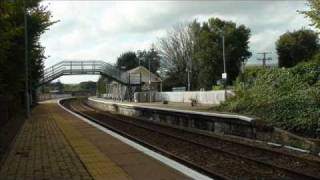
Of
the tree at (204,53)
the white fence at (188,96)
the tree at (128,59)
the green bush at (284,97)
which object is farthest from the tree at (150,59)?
the green bush at (284,97)

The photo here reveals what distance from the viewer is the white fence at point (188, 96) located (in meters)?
58.5

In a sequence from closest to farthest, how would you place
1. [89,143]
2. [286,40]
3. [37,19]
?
[89,143]
[37,19]
[286,40]

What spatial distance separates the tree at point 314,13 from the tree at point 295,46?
6728cm

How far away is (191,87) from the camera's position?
112 m

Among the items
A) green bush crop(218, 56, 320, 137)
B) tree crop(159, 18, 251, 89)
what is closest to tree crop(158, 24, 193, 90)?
tree crop(159, 18, 251, 89)

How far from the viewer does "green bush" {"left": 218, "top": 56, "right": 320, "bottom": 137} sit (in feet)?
77.8

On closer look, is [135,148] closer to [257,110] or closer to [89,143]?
[89,143]

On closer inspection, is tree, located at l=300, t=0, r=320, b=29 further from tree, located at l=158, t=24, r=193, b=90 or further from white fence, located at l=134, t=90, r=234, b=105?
tree, located at l=158, t=24, r=193, b=90

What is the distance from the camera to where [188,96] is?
70.8 m

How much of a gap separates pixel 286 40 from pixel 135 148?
89336 millimetres

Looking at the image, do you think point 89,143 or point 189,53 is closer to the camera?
point 89,143

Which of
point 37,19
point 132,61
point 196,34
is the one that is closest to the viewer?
point 37,19


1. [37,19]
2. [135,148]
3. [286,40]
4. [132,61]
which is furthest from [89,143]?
[132,61]

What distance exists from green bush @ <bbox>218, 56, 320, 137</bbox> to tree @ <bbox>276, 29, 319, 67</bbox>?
210ft
